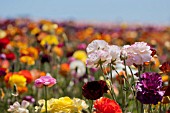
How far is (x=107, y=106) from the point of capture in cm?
187

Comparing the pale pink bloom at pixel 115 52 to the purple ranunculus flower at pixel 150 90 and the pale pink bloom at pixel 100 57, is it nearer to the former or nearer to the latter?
the pale pink bloom at pixel 100 57

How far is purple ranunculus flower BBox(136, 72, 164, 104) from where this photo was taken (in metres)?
1.90

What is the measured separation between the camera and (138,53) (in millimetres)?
2100

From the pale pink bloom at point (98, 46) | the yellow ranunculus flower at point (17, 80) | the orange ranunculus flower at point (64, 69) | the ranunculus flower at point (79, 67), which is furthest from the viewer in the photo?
the orange ranunculus flower at point (64, 69)

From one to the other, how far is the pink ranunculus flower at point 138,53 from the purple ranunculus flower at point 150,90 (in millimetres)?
123

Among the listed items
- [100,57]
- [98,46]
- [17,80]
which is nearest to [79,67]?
[17,80]

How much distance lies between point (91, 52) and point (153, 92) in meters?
0.42

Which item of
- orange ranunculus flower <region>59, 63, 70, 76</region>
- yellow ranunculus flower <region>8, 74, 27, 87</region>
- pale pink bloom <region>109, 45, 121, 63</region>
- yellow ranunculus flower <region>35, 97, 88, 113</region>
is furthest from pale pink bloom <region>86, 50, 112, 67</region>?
orange ranunculus flower <region>59, 63, 70, 76</region>

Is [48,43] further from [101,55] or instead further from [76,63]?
[101,55]

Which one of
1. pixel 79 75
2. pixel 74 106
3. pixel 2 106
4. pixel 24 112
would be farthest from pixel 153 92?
pixel 79 75

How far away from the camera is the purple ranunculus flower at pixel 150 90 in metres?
1.90

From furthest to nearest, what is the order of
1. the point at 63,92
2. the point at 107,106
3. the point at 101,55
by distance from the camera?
the point at 63,92
the point at 101,55
the point at 107,106

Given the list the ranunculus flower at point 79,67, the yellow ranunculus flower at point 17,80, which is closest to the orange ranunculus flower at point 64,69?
the ranunculus flower at point 79,67

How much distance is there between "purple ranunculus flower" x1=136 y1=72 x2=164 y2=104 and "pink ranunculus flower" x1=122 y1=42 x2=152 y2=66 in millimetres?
123
